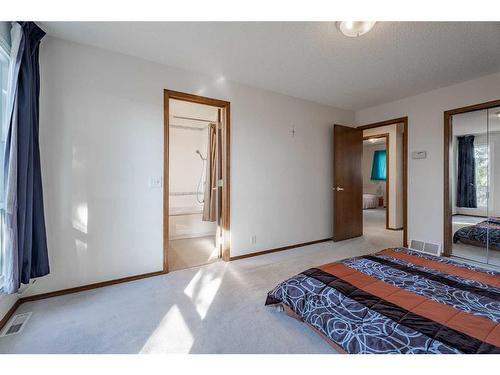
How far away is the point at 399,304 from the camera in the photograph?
1.41 metres

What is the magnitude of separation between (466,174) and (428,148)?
582 mm

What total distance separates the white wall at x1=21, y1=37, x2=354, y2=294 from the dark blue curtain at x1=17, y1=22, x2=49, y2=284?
21 cm

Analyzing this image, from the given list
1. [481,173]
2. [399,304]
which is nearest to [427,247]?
[481,173]

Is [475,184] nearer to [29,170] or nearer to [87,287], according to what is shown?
[87,287]

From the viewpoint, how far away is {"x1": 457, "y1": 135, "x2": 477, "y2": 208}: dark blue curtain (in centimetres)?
329

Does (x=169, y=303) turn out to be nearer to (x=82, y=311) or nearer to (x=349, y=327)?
(x=82, y=311)

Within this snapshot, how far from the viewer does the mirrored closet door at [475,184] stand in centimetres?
311

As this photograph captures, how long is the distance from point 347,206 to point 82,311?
13.0 ft

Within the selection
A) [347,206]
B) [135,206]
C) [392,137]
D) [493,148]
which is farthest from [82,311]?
[392,137]

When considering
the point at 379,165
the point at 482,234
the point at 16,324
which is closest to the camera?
the point at 16,324

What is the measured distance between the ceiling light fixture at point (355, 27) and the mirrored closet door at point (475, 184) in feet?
7.64

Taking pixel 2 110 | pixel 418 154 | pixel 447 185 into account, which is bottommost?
pixel 447 185

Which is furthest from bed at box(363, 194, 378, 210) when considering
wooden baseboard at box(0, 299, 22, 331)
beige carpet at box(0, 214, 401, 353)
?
wooden baseboard at box(0, 299, 22, 331)
